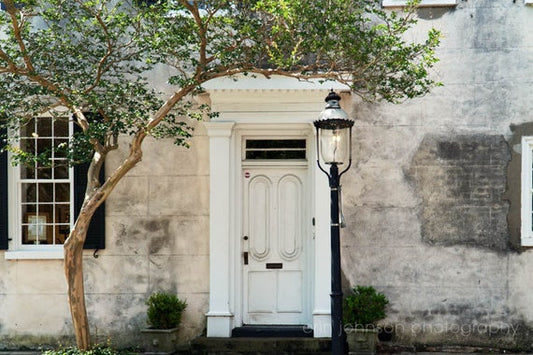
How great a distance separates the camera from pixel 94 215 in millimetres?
10406

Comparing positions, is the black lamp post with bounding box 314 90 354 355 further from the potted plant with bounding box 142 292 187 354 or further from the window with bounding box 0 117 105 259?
the window with bounding box 0 117 105 259

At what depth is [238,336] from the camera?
1004 centimetres

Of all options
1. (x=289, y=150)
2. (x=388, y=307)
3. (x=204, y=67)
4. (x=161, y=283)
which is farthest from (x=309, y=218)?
(x=204, y=67)

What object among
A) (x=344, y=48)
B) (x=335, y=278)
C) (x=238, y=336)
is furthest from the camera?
(x=238, y=336)

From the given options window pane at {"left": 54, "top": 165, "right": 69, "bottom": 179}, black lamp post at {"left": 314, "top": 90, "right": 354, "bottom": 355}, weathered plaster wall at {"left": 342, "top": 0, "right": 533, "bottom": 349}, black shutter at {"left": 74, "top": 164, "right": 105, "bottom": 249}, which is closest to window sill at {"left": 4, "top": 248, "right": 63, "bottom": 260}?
black shutter at {"left": 74, "top": 164, "right": 105, "bottom": 249}

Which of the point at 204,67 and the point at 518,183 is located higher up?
the point at 204,67

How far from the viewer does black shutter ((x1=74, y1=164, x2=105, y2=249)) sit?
34.0ft

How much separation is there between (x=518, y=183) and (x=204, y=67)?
16.3 ft

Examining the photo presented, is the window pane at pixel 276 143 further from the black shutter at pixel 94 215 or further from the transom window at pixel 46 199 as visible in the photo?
the transom window at pixel 46 199

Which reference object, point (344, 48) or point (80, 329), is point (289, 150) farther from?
point (80, 329)

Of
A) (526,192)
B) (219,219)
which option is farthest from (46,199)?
(526,192)

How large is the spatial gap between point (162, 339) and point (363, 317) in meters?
2.81

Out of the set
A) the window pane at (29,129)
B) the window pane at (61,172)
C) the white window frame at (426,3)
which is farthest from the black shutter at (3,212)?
the white window frame at (426,3)

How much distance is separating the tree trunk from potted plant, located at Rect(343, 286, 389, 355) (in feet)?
11.5
